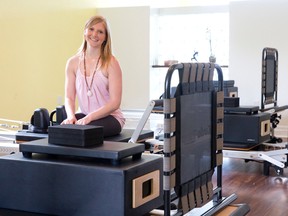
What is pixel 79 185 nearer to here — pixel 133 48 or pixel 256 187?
pixel 256 187

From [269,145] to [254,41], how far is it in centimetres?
231

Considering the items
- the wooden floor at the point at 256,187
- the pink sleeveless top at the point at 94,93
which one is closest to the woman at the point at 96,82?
the pink sleeveless top at the point at 94,93

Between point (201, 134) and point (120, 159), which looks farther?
point (201, 134)

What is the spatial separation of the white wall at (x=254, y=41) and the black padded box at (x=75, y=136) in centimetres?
476

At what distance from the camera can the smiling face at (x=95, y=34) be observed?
8.63 feet

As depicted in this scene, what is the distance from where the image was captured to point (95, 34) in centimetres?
264

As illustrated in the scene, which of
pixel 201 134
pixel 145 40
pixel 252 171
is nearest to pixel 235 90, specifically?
pixel 252 171

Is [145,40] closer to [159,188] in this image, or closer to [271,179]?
[271,179]

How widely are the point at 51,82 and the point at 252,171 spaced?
2974 mm

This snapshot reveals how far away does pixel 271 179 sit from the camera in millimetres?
3779

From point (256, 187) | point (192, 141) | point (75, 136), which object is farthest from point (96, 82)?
point (256, 187)

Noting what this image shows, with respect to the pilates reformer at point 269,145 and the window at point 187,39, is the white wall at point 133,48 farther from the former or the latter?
the pilates reformer at point 269,145

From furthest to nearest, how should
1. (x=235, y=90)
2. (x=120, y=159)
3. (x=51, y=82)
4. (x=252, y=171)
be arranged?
1. (x=51, y=82)
2. (x=235, y=90)
3. (x=252, y=171)
4. (x=120, y=159)

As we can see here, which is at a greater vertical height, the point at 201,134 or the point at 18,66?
the point at 18,66
